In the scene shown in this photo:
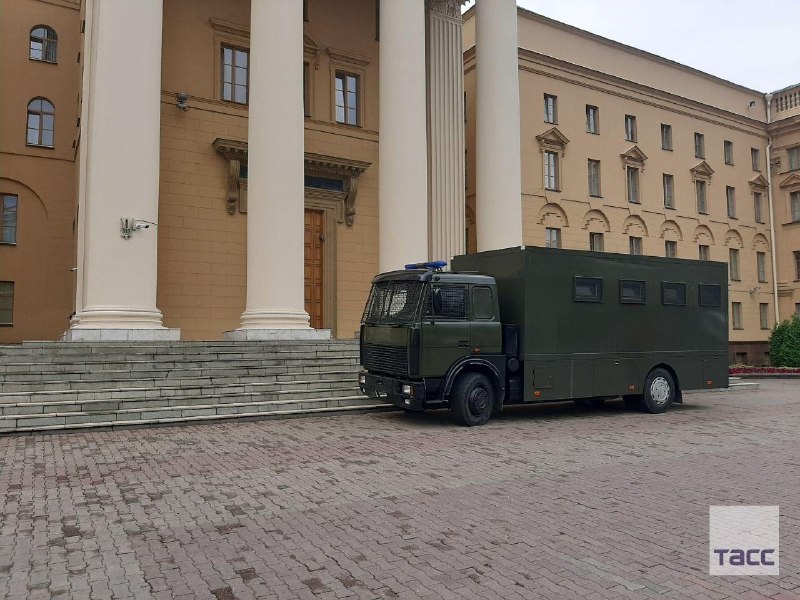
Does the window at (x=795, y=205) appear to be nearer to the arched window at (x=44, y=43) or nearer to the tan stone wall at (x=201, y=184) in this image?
the tan stone wall at (x=201, y=184)

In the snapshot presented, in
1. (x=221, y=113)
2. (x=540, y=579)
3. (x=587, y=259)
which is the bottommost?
(x=540, y=579)

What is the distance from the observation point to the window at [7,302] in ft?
71.9

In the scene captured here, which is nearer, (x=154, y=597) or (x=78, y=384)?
(x=154, y=597)

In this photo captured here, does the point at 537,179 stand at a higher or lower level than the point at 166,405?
higher

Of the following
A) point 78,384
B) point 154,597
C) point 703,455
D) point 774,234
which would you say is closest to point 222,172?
point 78,384

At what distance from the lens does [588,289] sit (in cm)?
1224

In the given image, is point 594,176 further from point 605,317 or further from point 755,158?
point 605,317

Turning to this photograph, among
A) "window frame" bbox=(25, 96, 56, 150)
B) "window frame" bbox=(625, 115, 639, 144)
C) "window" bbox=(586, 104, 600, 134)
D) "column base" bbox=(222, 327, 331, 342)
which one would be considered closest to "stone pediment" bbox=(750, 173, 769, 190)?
"window frame" bbox=(625, 115, 639, 144)

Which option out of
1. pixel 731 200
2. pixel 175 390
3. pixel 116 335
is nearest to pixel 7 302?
pixel 116 335

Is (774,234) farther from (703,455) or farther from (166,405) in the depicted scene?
(166,405)

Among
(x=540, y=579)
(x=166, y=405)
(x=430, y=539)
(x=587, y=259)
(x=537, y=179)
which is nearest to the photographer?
(x=540, y=579)

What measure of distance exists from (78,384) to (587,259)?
959 centimetres

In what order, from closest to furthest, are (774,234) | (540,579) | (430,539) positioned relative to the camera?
(540,579), (430,539), (774,234)

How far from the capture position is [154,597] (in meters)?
3.88
